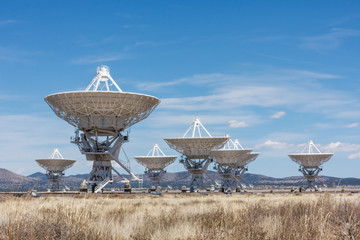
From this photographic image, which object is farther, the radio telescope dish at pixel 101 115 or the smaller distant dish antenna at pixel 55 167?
the smaller distant dish antenna at pixel 55 167

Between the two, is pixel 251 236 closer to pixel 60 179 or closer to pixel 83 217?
pixel 83 217

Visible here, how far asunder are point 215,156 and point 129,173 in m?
37.8

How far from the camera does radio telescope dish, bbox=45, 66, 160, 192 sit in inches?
2093

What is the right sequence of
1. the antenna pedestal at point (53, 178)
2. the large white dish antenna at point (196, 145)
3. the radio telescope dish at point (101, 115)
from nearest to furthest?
the radio telescope dish at point (101, 115), the large white dish antenna at point (196, 145), the antenna pedestal at point (53, 178)

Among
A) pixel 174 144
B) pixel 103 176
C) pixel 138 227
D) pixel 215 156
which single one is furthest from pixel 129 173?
pixel 138 227

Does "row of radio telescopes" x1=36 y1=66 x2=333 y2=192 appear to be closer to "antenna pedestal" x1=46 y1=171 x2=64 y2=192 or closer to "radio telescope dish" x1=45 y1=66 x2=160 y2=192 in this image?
"radio telescope dish" x1=45 y1=66 x2=160 y2=192

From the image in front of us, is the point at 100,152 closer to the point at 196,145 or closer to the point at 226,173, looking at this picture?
the point at 196,145

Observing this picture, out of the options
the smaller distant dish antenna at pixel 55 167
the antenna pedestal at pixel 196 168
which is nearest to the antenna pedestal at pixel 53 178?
the smaller distant dish antenna at pixel 55 167

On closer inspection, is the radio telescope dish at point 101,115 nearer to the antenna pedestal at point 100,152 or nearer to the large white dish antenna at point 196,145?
the antenna pedestal at point 100,152

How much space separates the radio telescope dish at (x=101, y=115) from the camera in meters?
53.2

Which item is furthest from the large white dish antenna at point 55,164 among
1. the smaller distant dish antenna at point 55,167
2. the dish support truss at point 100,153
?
the dish support truss at point 100,153

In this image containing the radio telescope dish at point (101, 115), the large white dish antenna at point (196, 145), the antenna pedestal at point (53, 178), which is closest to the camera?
the radio telescope dish at point (101, 115)

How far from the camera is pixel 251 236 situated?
7.98 m

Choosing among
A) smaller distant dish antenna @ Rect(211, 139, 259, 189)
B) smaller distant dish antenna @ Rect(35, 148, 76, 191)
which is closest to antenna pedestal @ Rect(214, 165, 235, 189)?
smaller distant dish antenna @ Rect(211, 139, 259, 189)
